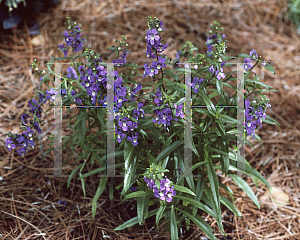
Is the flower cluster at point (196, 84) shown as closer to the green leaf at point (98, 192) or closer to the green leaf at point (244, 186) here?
the green leaf at point (244, 186)

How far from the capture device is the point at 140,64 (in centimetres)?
420

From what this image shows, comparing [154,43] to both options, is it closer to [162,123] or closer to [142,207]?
[162,123]

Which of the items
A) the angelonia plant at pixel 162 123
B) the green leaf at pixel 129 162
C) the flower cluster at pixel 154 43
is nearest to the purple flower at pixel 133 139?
the angelonia plant at pixel 162 123

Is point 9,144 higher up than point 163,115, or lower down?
lower down

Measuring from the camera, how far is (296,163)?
360 centimetres

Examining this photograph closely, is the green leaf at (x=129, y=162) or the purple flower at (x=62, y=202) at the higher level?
the green leaf at (x=129, y=162)

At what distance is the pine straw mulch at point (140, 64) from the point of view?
2.85 meters

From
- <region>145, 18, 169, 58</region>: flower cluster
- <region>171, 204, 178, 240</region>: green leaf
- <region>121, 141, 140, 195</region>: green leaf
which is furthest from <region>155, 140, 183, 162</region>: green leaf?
<region>145, 18, 169, 58</region>: flower cluster

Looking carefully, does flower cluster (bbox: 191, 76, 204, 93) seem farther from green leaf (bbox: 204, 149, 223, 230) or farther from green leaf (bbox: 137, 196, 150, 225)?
green leaf (bbox: 137, 196, 150, 225)

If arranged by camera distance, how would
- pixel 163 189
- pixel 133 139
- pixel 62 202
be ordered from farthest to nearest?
pixel 62 202 < pixel 133 139 < pixel 163 189

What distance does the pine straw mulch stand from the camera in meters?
2.85

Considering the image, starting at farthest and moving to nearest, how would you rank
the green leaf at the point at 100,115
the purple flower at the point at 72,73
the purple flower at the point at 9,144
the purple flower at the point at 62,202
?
the purple flower at the point at 62,202 → the purple flower at the point at 72,73 → the purple flower at the point at 9,144 → the green leaf at the point at 100,115

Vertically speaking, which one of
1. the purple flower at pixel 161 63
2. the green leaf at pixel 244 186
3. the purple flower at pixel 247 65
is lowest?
the green leaf at pixel 244 186

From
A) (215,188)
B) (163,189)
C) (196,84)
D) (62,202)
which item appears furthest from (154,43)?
(62,202)
